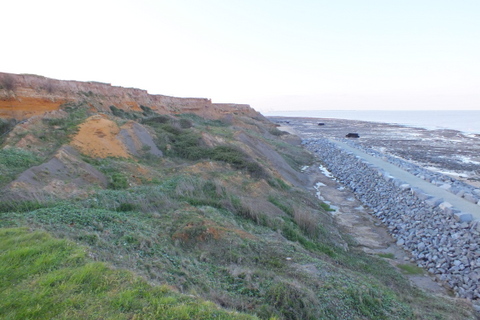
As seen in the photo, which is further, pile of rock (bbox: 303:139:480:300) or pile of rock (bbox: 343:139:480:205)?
pile of rock (bbox: 343:139:480:205)

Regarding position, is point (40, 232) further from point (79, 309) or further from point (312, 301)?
point (312, 301)

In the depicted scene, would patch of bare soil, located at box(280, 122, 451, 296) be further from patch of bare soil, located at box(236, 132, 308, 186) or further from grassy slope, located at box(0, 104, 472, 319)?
patch of bare soil, located at box(236, 132, 308, 186)

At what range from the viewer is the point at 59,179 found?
32.3 feet

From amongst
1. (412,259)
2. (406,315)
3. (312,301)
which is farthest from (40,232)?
(412,259)

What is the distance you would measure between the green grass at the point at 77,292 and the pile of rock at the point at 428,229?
8.81 metres

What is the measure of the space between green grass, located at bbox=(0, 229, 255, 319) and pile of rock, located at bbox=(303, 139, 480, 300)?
8.81 meters

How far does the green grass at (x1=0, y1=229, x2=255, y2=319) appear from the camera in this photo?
3.66 m

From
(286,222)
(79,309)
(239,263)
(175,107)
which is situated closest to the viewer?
(79,309)

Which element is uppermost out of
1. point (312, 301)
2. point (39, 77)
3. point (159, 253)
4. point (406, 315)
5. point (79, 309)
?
point (39, 77)

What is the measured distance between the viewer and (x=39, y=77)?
21109mm

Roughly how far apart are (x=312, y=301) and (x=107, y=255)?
12.1 feet

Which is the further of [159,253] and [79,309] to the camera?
[159,253]

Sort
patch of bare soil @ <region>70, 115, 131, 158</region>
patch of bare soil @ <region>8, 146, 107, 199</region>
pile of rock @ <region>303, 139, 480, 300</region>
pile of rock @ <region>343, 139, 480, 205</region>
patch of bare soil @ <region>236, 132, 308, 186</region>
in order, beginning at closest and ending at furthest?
patch of bare soil @ <region>8, 146, 107, 199</region>
pile of rock @ <region>303, 139, 480, 300</region>
patch of bare soil @ <region>70, 115, 131, 158</region>
pile of rock @ <region>343, 139, 480, 205</region>
patch of bare soil @ <region>236, 132, 308, 186</region>

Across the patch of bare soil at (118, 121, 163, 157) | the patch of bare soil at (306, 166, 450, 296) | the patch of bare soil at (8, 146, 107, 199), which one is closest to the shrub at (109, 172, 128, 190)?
the patch of bare soil at (8, 146, 107, 199)
